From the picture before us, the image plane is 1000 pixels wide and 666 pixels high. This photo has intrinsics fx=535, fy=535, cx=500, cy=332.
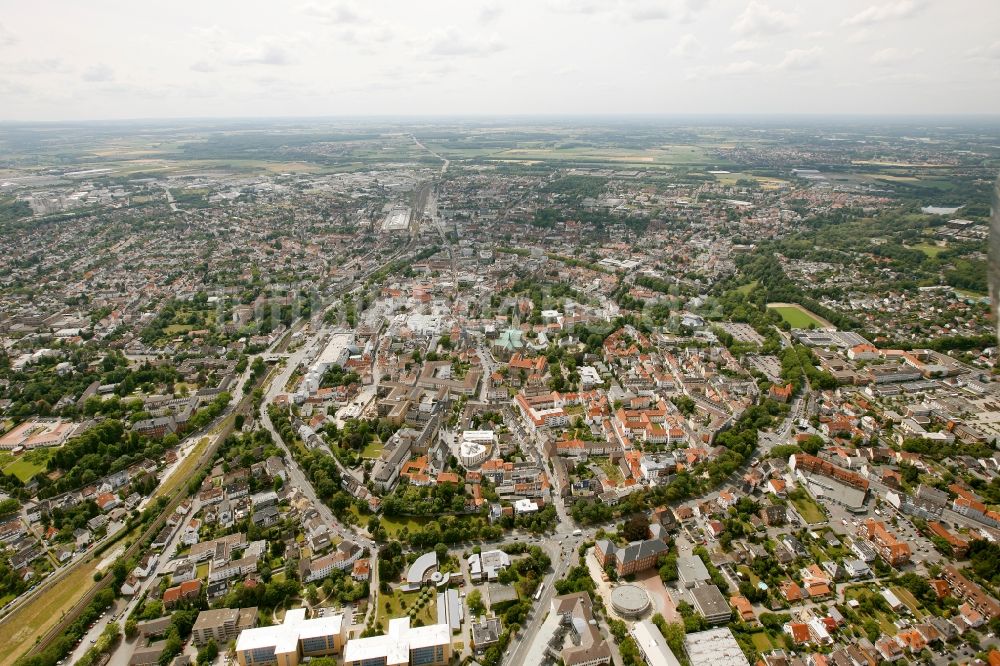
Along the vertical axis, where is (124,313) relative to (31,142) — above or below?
below

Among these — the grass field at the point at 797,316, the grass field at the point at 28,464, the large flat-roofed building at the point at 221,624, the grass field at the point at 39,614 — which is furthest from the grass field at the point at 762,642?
the grass field at the point at 797,316

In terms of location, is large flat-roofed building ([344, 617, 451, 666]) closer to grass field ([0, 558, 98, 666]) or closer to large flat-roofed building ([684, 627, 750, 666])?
large flat-roofed building ([684, 627, 750, 666])

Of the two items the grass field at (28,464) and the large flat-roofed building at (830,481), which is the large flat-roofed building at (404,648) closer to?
the large flat-roofed building at (830,481)

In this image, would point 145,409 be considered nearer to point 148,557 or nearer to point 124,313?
point 148,557

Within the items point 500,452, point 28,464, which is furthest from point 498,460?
point 28,464

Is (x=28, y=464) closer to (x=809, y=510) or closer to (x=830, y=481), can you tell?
(x=809, y=510)

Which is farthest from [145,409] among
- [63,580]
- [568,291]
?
[568,291]

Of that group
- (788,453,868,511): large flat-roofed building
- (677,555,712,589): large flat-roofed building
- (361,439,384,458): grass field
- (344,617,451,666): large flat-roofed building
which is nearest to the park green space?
(788,453,868,511): large flat-roofed building
